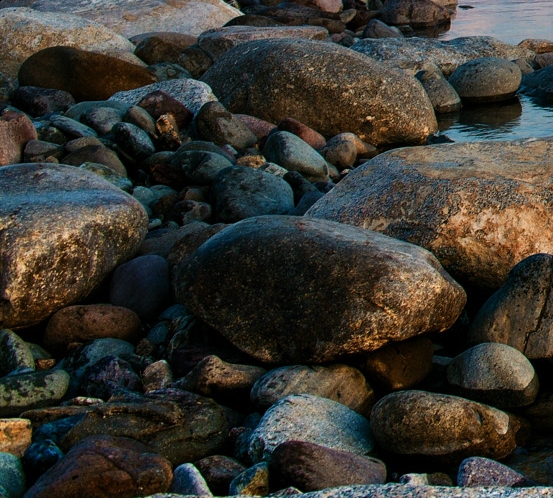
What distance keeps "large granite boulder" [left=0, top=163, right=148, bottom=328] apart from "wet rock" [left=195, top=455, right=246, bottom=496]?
2.06m

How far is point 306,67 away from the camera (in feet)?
37.8

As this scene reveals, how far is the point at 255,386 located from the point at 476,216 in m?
2.10

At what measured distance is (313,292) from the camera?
5.02 meters

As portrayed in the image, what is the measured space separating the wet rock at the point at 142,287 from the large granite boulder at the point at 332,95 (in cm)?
570

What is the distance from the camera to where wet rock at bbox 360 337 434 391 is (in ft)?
16.5

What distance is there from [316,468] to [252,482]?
0.28 m

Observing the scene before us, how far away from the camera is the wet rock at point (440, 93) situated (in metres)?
13.9

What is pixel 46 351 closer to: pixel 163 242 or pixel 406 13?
pixel 163 242

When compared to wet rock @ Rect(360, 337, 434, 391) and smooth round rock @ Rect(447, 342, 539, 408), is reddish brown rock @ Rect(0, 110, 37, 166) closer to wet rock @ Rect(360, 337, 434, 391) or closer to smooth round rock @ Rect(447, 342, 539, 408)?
wet rock @ Rect(360, 337, 434, 391)

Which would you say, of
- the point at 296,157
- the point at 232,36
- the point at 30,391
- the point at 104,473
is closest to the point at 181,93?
the point at 296,157

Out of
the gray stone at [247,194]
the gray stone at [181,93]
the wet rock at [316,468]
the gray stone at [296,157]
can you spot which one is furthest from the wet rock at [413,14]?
the wet rock at [316,468]

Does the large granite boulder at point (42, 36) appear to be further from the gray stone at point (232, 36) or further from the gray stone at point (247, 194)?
the gray stone at point (247, 194)

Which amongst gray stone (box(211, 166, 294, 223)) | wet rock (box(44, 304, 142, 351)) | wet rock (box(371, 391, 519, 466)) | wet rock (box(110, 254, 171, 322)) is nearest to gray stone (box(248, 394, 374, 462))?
wet rock (box(371, 391, 519, 466))

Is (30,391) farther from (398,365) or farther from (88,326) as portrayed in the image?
(398,365)
